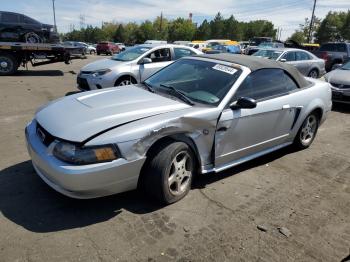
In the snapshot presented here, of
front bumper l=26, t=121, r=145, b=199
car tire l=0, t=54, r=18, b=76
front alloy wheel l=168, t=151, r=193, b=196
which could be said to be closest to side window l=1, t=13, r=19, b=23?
car tire l=0, t=54, r=18, b=76

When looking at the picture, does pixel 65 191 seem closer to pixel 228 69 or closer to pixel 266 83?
pixel 228 69

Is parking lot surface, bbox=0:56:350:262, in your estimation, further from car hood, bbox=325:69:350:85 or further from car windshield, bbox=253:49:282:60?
car windshield, bbox=253:49:282:60

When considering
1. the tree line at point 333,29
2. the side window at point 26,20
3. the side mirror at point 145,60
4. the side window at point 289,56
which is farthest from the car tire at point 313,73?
the tree line at point 333,29

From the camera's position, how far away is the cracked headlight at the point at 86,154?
10.2ft

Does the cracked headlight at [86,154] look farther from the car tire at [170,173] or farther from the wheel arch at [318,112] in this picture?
the wheel arch at [318,112]

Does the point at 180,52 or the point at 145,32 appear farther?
the point at 145,32

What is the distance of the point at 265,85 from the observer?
4.63 m

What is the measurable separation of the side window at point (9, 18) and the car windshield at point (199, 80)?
11688 millimetres

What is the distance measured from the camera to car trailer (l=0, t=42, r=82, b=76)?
13.2 meters

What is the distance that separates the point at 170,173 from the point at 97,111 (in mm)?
1006

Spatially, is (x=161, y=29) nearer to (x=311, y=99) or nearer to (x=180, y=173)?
(x=311, y=99)

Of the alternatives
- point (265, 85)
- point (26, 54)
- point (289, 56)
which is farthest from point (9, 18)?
point (265, 85)

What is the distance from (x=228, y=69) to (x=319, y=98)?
6.58ft

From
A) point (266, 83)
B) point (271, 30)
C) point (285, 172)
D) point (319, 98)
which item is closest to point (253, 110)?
point (266, 83)
